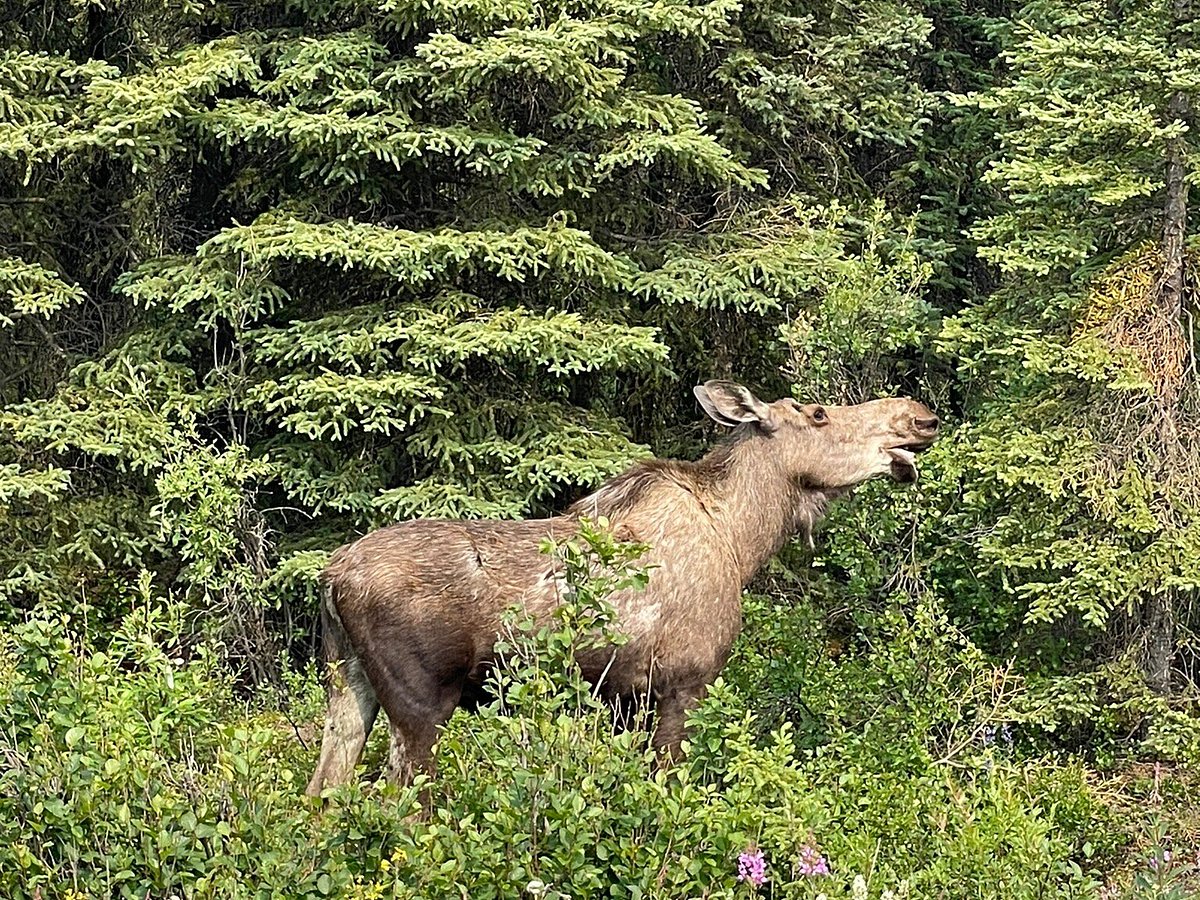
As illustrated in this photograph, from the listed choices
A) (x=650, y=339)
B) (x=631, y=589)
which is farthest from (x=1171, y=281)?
(x=631, y=589)

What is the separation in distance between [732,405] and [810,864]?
127 inches

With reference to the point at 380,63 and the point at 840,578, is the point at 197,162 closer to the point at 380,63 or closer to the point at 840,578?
the point at 380,63

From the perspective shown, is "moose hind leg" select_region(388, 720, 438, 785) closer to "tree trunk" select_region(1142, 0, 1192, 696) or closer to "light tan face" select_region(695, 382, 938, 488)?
"light tan face" select_region(695, 382, 938, 488)

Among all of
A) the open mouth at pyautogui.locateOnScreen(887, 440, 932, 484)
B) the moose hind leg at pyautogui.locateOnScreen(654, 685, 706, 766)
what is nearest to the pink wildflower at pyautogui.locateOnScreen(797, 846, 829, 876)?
the moose hind leg at pyautogui.locateOnScreen(654, 685, 706, 766)

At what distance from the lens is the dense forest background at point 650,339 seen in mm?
8094

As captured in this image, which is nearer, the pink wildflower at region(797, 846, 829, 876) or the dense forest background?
the pink wildflower at region(797, 846, 829, 876)

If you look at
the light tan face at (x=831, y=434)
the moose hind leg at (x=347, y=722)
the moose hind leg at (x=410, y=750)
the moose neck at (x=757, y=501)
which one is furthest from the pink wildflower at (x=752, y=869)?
the light tan face at (x=831, y=434)

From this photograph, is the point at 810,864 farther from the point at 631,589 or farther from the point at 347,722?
the point at 347,722

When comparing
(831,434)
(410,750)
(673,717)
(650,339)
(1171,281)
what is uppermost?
(1171,281)

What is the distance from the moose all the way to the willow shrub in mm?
786

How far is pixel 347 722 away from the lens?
22.3 feet

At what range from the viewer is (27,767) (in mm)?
5035

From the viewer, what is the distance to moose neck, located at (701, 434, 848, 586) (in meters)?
7.57

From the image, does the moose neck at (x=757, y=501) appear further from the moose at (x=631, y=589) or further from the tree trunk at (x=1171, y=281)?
the tree trunk at (x=1171, y=281)
